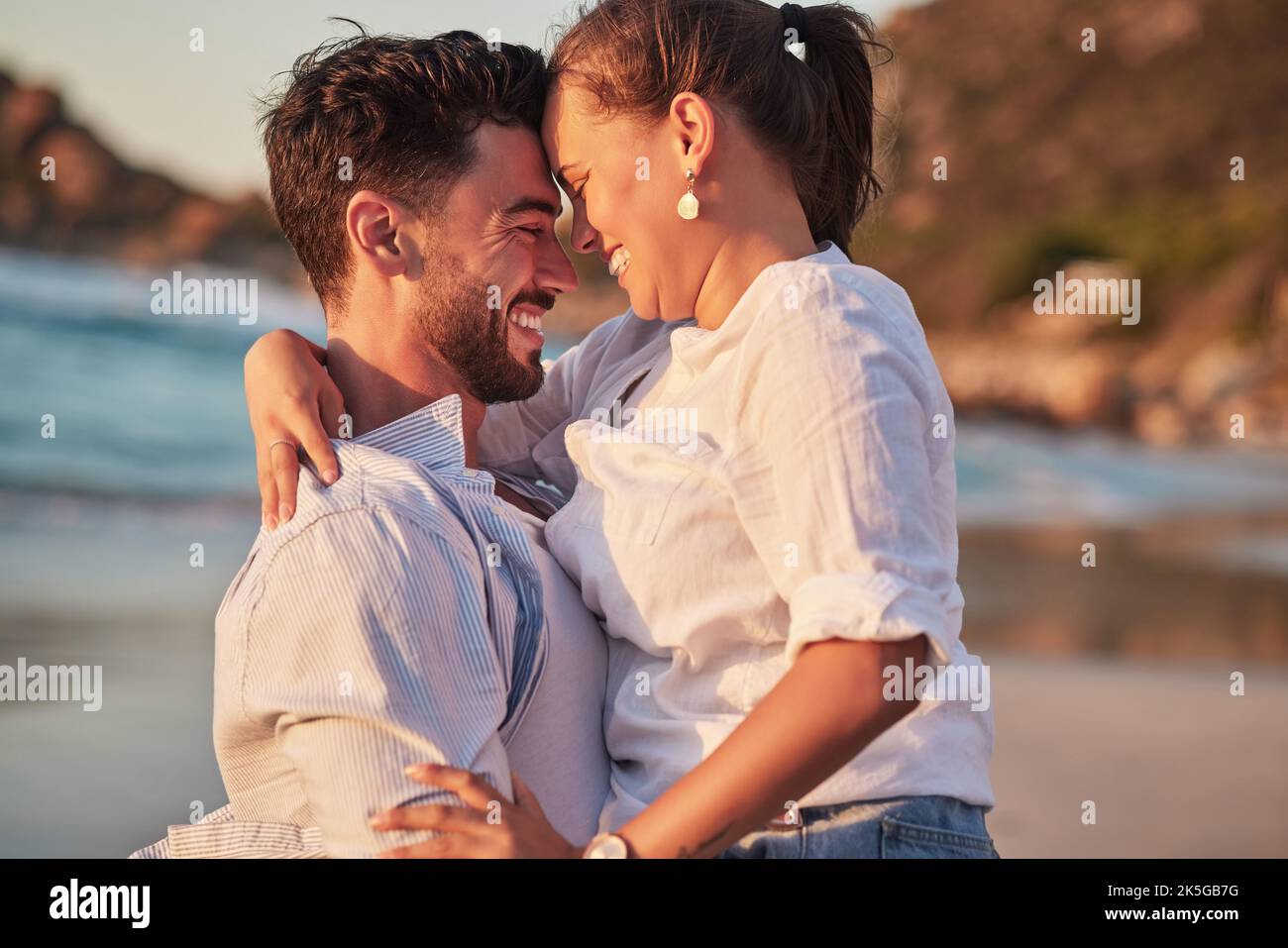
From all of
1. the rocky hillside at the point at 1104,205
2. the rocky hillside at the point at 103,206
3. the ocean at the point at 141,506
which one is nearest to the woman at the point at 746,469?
the ocean at the point at 141,506

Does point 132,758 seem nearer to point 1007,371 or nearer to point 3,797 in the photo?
point 3,797

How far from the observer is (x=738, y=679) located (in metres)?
1.73

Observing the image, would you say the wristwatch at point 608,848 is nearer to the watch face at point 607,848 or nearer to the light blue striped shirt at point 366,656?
the watch face at point 607,848

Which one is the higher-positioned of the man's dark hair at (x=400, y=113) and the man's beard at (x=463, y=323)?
the man's dark hair at (x=400, y=113)

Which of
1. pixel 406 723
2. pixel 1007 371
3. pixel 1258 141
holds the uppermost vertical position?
pixel 1258 141

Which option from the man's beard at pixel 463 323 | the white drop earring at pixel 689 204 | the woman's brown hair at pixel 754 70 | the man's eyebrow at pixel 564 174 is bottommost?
the man's beard at pixel 463 323

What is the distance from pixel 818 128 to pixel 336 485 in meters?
0.86

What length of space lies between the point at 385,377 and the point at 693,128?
0.61 metres

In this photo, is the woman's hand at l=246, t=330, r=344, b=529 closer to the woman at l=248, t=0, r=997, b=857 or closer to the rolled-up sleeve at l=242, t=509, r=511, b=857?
the woman at l=248, t=0, r=997, b=857

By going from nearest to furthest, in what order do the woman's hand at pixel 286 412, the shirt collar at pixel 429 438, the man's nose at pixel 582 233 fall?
the woman's hand at pixel 286 412 → the shirt collar at pixel 429 438 → the man's nose at pixel 582 233

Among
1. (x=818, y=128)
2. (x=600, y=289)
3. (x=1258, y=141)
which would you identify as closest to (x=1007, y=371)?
(x=600, y=289)

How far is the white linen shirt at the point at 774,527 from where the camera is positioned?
1546 millimetres

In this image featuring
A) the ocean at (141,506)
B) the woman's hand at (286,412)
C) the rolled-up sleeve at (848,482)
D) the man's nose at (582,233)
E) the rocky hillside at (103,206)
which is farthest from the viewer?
the rocky hillside at (103,206)

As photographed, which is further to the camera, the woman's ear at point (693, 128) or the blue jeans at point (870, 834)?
the woman's ear at point (693, 128)
